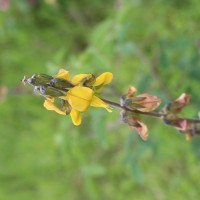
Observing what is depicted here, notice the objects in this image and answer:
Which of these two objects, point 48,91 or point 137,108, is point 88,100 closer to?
point 48,91

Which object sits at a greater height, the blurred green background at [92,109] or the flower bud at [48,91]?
the blurred green background at [92,109]

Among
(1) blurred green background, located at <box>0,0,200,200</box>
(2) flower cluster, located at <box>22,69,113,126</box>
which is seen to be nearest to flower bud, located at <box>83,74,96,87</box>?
(2) flower cluster, located at <box>22,69,113,126</box>

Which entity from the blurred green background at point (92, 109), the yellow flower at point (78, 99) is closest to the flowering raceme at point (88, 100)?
the yellow flower at point (78, 99)

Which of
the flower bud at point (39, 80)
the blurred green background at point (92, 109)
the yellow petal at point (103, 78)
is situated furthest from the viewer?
the blurred green background at point (92, 109)

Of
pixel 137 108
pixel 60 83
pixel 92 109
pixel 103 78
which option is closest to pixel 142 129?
pixel 137 108

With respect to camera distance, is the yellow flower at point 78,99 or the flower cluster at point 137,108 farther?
the flower cluster at point 137,108

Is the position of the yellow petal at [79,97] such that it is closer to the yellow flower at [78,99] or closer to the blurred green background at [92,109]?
the yellow flower at [78,99]

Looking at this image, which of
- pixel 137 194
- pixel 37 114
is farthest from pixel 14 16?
pixel 137 194

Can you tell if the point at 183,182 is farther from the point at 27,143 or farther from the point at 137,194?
the point at 27,143
